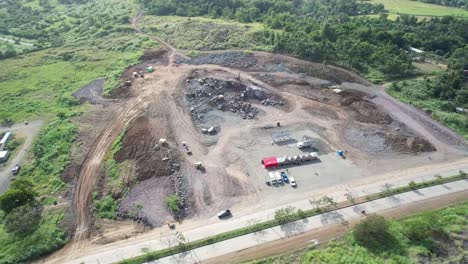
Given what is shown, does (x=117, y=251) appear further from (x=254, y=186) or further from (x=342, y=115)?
(x=342, y=115)

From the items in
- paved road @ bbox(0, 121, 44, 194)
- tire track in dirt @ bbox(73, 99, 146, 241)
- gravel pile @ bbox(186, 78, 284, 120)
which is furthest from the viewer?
gravel pile @ bbox(186, 78, 284, 120)

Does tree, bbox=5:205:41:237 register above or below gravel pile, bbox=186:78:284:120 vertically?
below

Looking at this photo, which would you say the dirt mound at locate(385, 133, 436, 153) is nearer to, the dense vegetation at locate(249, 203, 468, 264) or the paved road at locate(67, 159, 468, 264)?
the paved road at locate(67, 159, 468, 264)

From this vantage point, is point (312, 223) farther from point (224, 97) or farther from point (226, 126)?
point (224, 97)

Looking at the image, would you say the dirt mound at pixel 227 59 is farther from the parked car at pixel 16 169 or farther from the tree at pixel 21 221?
the tree at pixel 21 221

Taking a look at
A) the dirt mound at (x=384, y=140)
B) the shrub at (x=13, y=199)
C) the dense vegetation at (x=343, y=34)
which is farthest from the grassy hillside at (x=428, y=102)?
the shrub at (x=13, y=199)

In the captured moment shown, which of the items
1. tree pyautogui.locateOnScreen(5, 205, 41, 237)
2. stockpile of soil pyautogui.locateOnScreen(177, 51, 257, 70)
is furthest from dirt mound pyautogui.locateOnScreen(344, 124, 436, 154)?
tree pyautogui.locateOnScreen(5, 205, 41, 237)

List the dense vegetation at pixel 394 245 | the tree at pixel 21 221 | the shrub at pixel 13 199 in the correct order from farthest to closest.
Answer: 1. the shrub at pixel 13 199
2. the tree at pixel 21 221
3. the dense vegetation at pixel 394 245
